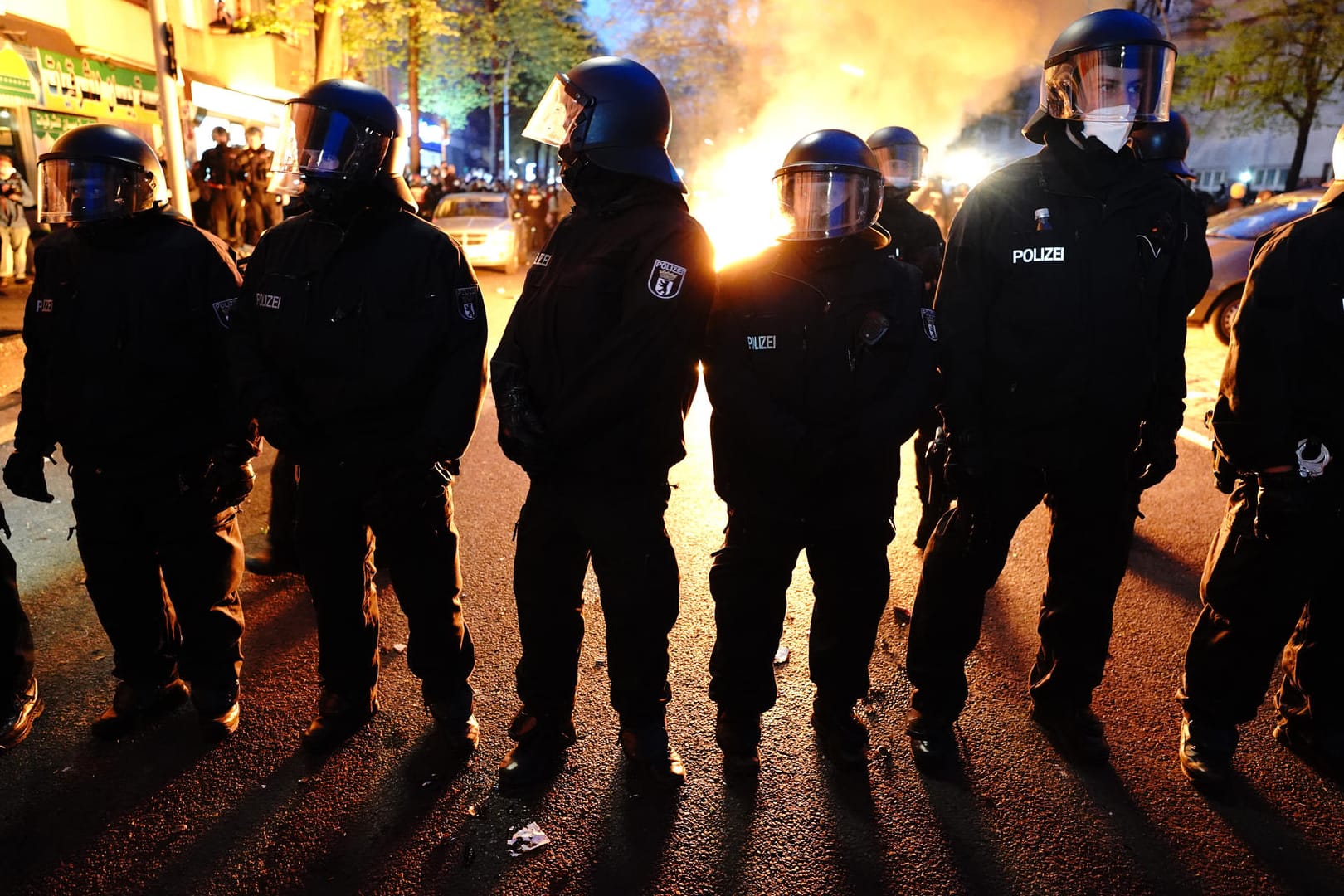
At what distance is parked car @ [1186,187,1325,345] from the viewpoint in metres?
9.87

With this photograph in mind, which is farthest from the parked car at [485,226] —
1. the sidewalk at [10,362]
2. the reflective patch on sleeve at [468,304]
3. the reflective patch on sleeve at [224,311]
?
the reflective patch on sleeve at [468,304]

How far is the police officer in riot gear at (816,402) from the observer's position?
2.47 meters

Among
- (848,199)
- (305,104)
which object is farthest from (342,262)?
(848,199)

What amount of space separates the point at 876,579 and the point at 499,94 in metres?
48.8

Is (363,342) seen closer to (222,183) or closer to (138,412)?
(138,412)

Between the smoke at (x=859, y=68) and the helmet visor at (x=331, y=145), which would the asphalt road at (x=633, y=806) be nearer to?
the helmet visor at (x=331, y=145)

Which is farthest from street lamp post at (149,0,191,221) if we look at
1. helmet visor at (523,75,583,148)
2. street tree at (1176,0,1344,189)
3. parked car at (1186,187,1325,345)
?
street tree at (1176,0,1344,189)

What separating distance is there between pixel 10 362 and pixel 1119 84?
821cm

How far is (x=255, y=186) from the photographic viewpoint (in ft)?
46.7

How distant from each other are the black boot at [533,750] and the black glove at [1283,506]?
7.08ft

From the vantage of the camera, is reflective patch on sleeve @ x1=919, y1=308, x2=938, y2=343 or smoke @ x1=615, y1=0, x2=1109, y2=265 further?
smoke @ x1=615, y1=0, x2=1109, y2=265

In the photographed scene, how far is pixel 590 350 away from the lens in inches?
93.6

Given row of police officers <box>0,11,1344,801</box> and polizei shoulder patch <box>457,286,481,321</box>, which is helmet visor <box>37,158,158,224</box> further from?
polizei shoulder patch <box>457,286,481,321</box>

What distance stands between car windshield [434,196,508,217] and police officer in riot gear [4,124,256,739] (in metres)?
13.7
